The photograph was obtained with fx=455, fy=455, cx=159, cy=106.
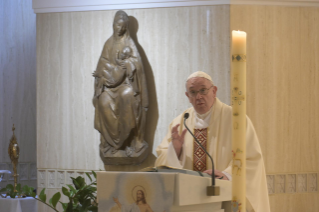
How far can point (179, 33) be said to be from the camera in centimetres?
604

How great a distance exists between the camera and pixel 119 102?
5891mm

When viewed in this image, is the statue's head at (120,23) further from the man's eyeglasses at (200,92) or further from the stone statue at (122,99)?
the man's eyeglasses at (200,92)

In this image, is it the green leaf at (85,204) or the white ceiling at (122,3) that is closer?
the green leaf at (85,204)

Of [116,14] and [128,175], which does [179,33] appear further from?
[128,175]

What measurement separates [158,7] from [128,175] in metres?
4.77

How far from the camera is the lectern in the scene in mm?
1517

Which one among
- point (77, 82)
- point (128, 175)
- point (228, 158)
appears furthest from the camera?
point (77, 82)

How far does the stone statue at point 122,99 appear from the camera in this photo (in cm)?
585

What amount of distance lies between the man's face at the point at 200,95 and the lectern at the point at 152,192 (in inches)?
64.7

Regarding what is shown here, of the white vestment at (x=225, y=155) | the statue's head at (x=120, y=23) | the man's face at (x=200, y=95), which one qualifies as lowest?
the white vestment at (x=225, y=155)

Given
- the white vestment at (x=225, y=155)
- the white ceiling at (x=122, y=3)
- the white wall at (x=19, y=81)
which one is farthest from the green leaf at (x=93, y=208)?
the white wall at (x=19, y=81)

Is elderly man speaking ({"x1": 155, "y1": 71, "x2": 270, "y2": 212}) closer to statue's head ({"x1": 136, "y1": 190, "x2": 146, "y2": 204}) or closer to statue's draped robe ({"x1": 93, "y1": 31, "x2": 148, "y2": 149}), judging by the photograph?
statue's head ({"x1": 136, "y1": 190, "x2": 146, "y2": 204})

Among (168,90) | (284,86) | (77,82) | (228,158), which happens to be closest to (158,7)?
(168,90)

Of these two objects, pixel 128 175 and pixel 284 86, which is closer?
pixel 128 175
